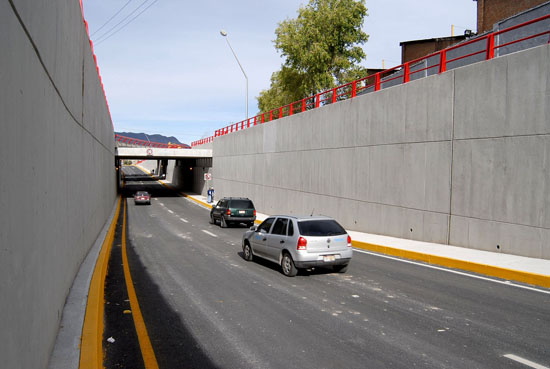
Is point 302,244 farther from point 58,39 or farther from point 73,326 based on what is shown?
point 58,39

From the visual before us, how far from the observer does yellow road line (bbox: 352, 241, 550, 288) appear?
9812 millimetres

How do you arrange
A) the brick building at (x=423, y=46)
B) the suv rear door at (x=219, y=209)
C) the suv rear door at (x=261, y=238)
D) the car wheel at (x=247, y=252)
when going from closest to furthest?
1. the suv rear door at (x=261, y=238)
2. the car wheel at (x=247, y=252)
3. the suv rear door at (x=219, y=209)
4. the brick building at (x=423, y=46)

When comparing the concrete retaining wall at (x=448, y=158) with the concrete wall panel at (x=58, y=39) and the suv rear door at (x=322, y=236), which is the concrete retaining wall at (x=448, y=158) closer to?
the suv rear door at (x=322, y=236)

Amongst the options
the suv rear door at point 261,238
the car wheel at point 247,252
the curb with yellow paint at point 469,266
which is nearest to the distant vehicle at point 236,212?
the curb with yellow paint at point 469,266

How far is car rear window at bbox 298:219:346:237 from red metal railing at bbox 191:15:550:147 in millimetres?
6985

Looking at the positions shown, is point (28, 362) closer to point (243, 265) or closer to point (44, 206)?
point (44, 206)

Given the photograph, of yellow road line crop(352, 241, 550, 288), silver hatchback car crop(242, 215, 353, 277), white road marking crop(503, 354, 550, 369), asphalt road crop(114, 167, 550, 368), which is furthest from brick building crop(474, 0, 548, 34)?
white road marking crop(503, 354, 550, 369)

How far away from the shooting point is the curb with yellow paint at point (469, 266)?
32.2 feet

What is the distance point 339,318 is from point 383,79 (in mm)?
21739

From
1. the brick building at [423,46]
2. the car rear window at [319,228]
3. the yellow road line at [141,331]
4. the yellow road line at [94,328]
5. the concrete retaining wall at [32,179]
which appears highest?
the brick building at [423,46]

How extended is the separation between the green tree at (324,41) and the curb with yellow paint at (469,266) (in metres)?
29.9

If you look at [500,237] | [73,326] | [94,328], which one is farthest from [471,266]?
[73,326]

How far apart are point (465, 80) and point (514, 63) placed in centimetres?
186

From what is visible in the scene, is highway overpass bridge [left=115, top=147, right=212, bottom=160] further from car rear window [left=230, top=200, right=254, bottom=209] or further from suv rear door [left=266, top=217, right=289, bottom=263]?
suv rear door [left=266, top=217, right=289, bottom=263]
